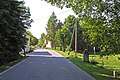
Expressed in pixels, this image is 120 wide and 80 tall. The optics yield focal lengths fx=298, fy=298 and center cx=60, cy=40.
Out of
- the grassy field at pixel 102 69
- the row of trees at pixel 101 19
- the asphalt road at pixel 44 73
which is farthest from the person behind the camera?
the grassy field at pixel 102 69

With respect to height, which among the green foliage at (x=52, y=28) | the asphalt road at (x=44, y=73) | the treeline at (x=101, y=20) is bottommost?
the asphalt road at (x=44, y=73)

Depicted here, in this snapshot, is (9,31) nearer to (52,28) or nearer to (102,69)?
(102,69)

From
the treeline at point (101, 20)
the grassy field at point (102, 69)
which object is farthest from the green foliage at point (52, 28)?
the treeline at point (101, 20)

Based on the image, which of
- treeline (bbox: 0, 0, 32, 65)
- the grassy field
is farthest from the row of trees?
treeline (bbox: 0, 0, 32, 65)

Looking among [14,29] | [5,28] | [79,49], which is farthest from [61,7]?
[79,49]

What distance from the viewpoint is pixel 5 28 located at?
28969 mm

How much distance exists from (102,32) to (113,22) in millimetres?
1141

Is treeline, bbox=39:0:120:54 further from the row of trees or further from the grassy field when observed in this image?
the grassy field

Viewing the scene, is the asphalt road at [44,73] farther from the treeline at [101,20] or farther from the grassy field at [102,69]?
the treeline at [101,20]

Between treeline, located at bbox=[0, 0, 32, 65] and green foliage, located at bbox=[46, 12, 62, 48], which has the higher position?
green foliage, located at bbox=[46, 12, 62, 48]

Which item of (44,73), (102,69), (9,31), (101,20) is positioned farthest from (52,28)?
(101,20)

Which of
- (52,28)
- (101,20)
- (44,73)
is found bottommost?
(44,73)

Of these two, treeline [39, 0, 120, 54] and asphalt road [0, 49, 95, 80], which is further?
asphalt road [0, 49, 95, 80]

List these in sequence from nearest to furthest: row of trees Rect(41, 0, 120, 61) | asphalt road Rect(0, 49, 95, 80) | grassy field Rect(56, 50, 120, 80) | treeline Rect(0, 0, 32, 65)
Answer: row of trees Rect(41, 0, 120, 61) → asphalt road Rect(0, 49, 95, 80) → grassy field Rect(56, 50, 120, 80) → treeline Rect(0, 0, 32, 65)
